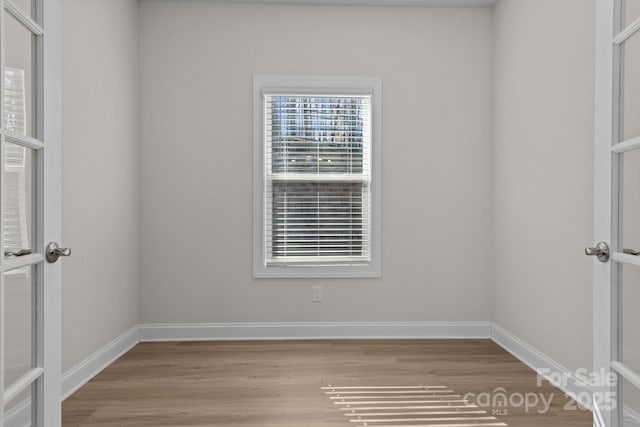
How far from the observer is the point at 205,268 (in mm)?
3590

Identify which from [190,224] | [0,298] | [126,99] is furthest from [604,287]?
[126,99]

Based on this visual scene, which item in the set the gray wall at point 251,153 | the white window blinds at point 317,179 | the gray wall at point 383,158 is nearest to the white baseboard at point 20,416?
the gray wall at point 383,158

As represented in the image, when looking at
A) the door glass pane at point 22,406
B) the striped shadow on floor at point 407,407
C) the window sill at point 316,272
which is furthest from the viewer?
the window sill at point 316,272

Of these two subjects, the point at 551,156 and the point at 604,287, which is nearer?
the point at 604,287

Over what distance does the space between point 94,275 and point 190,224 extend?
92 cm

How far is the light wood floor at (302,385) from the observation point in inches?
87.5

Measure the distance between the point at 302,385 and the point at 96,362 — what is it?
135cm

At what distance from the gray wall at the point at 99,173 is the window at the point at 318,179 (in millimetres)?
987

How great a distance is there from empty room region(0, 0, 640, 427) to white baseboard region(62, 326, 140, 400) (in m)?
0.02

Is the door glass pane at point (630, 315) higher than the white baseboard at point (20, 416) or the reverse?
higher

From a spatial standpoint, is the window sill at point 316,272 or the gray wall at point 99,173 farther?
the window sill at point 316,272

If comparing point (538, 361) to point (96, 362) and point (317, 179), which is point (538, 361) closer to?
point (317, 179)

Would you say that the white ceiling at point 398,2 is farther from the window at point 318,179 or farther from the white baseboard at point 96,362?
the white baseboard at point 96,362

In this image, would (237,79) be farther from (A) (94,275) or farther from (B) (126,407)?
(B) (126,407)
